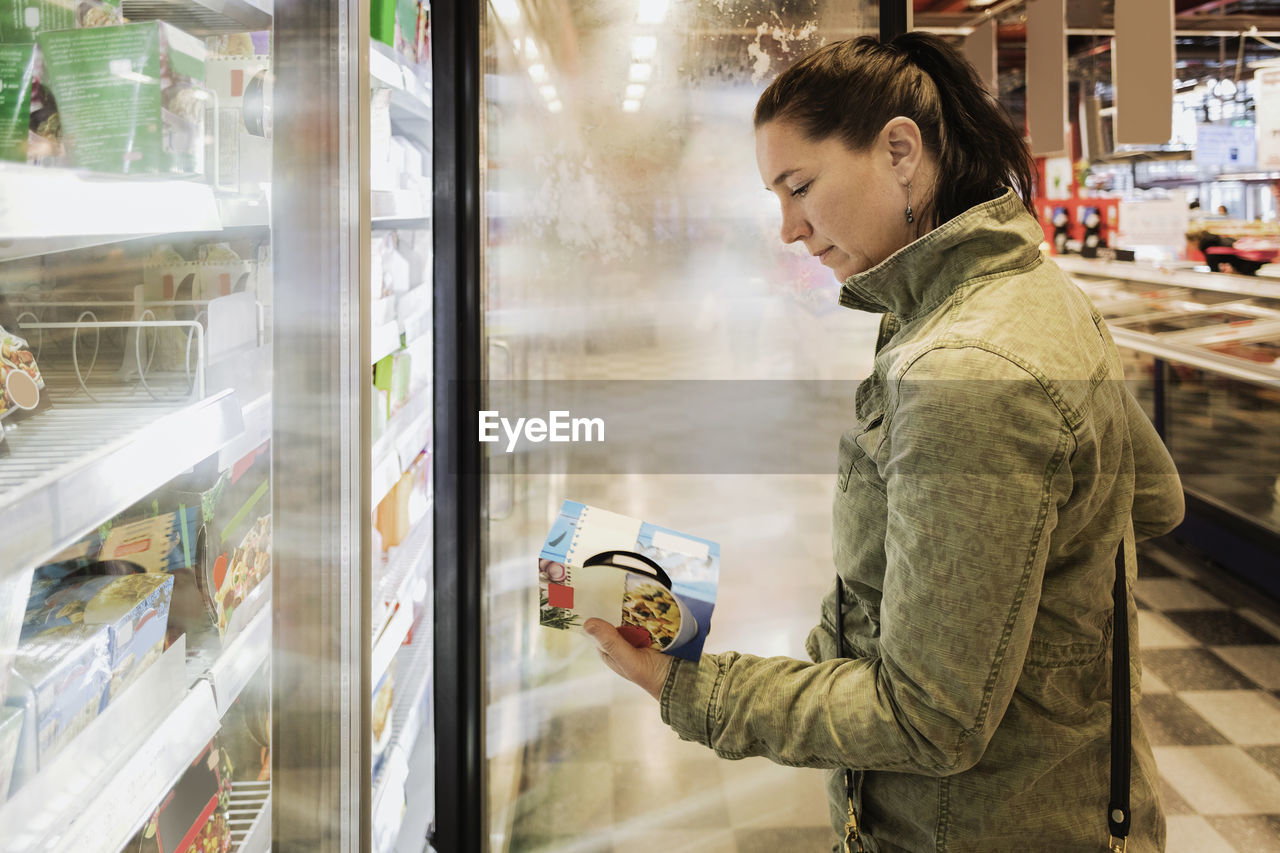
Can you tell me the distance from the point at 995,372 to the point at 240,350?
87cm

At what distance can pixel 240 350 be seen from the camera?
1.15 metres

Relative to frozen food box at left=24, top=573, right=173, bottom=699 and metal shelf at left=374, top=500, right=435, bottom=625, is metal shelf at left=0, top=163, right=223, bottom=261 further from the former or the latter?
metal shelf at left=374, top=500, right=435, bottom=625

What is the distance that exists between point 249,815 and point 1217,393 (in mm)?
4421

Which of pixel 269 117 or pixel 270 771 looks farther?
pixel 270 771

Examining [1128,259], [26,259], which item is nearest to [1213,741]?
[26,259]

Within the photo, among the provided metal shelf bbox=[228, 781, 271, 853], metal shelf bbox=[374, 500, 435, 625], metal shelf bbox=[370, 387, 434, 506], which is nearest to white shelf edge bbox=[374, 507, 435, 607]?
metal shelf bbox=[374, 500, 435, 625]

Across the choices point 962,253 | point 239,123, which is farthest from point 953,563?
point 239,123

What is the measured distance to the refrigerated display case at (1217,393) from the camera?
13.4 ft

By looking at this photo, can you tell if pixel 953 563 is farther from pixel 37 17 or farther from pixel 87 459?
pixel 37 17

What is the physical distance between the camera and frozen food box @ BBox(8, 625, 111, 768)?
0.82m

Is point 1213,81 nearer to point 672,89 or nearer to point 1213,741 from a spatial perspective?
point 1213,741

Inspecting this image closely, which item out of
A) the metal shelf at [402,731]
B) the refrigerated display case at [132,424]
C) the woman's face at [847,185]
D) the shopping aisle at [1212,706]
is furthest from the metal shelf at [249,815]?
the shopping aisle at [1212,706]

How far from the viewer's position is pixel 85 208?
29.8 inches

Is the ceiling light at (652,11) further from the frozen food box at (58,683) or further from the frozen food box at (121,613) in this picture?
the frozen food box at (58,683)
